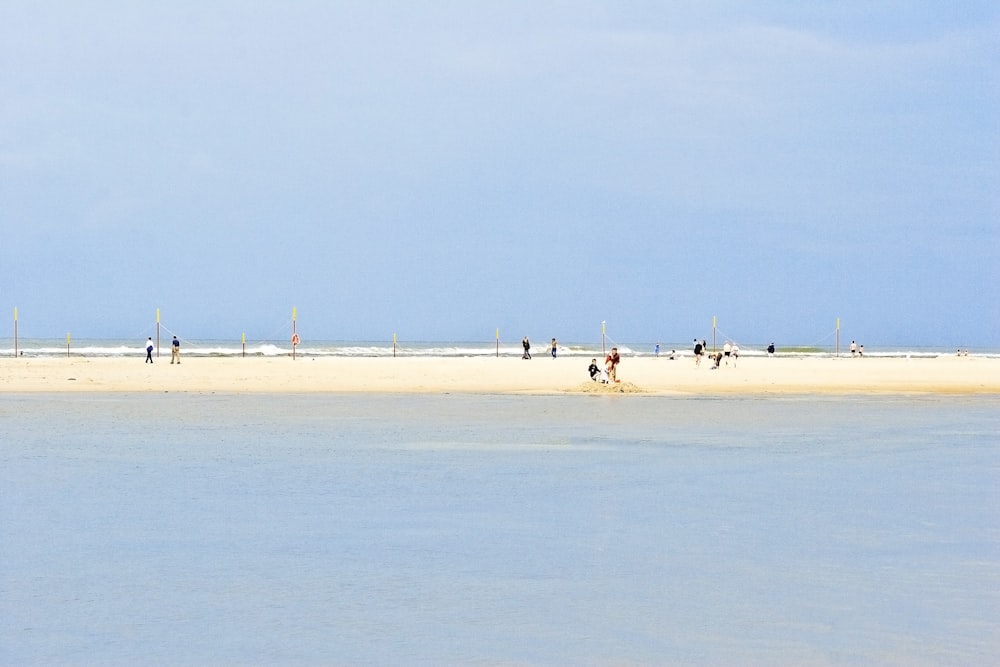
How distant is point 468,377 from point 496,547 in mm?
37533

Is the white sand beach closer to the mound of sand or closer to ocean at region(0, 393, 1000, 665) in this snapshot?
the mound of sand

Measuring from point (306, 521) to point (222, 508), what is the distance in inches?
61.0

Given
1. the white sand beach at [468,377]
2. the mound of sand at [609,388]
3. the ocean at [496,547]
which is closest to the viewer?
the ocean at [496,547]

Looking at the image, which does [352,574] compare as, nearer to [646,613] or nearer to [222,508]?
[646,613]

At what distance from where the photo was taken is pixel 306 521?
14852mm

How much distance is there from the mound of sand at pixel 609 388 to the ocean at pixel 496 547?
15.0 metres

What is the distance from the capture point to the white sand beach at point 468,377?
144ft

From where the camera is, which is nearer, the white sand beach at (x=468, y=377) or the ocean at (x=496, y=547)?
the ocean at (x=496, y=547)

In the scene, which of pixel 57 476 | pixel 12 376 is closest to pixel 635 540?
pixel 57 476

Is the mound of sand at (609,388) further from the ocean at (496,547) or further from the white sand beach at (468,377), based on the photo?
the ocean at (496,547)

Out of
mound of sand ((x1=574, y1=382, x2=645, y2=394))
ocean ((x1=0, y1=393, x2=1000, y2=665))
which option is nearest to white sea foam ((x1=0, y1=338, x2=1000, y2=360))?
mound of sand ((x1=574, y1=382, x2=645, y2=394))

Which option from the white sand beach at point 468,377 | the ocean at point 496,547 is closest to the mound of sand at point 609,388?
the white sand beach at point 468,377

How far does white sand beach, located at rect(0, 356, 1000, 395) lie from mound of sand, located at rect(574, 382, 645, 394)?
0.07 metres

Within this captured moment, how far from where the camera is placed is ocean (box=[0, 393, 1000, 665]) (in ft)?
30.4
